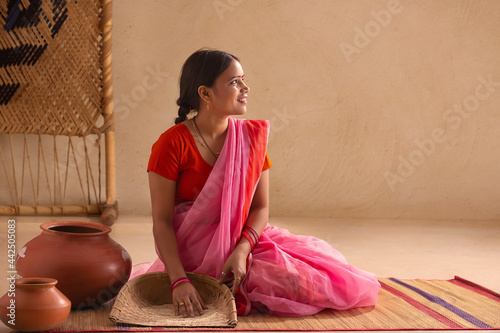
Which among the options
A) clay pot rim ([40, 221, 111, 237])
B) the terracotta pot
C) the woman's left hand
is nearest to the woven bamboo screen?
clay pot rim ([40, 221, 111, 237])

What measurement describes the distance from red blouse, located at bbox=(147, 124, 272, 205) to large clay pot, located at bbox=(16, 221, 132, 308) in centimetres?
28

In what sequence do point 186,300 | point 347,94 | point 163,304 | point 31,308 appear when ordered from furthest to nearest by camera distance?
point 347,94 → point 163,304 → point 186,300 → point 31,308

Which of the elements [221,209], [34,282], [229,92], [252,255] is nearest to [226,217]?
[221,209]

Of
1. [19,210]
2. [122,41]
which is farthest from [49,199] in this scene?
[122,41]

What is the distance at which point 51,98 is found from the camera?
3.54m

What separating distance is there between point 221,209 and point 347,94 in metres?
2.18

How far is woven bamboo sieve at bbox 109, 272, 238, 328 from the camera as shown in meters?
1.69

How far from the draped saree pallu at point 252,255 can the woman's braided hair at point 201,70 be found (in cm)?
17

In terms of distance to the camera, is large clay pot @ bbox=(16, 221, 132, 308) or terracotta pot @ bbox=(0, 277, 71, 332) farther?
large clay pot @ bbox=(16, 221, 132, 308)

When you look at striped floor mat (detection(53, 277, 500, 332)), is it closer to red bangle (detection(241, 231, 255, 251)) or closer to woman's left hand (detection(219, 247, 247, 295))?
woman's left hand (detection(219, 247, 247, 295))

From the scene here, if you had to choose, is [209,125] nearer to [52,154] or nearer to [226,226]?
[226,226]

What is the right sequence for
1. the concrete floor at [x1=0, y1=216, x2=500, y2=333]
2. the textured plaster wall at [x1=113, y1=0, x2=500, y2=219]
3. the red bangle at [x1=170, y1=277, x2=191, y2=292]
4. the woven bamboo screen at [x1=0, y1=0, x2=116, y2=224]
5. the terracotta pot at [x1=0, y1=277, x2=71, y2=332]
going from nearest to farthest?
1. the terracotta pot at [x1=0, y1=277, x2=71, y2=332]
2. the red bangle at [x1=170, y1=277, x2=191, y2=292]
3. the concrete floor at [x1=0, y1=216, x2=500, y2=333]
4. the woven bamboo screen at [x1=0, y1=0, x2=116, y2=224]
5. the textured plaster wall at [x1=113, y1=0, x2=500, y2=219]

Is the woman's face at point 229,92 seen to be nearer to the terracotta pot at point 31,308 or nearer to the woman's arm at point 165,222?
the woman's arm at point 165,222

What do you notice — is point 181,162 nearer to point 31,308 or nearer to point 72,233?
point 72,233
